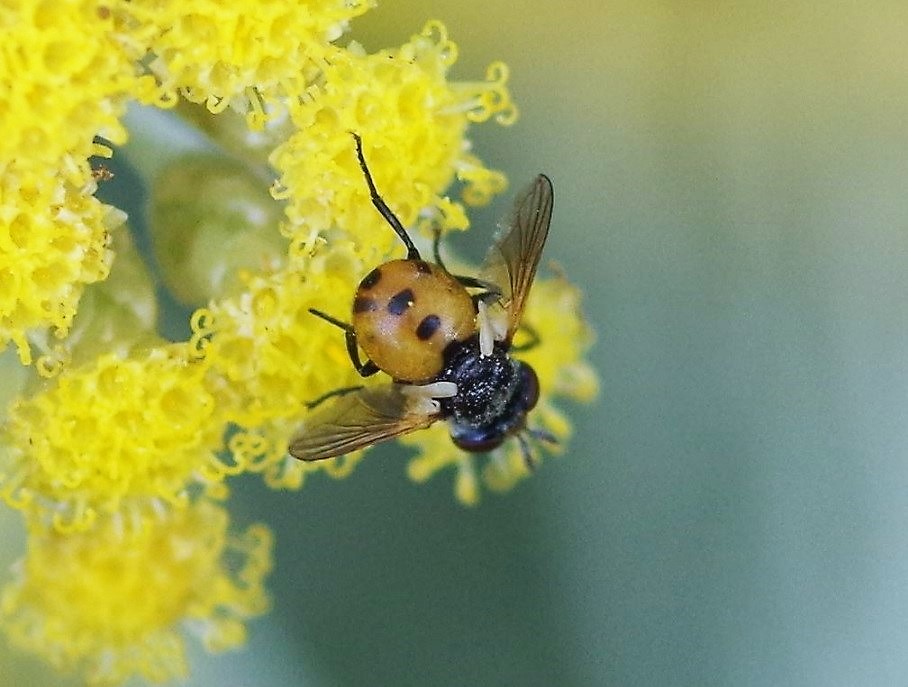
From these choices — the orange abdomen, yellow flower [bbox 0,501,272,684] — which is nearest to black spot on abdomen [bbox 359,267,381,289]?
the orange abdomen

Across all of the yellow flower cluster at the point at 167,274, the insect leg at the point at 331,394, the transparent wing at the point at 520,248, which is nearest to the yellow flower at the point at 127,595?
the yellow flower cluster at the point at 167,274

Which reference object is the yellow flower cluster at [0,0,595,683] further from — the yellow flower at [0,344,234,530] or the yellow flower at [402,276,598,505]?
the yellow flower at [402,276,598,505]

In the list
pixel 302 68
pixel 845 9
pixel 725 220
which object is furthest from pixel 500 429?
pixel 845 9

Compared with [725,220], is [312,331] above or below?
below

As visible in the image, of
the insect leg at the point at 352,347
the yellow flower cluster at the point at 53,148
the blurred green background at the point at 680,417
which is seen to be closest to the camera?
the yellow flower cluster at the point at 53,148

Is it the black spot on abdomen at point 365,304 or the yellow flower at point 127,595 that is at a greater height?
the black spot on abdomen at point 365,304

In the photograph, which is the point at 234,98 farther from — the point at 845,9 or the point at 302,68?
the point at 845,9

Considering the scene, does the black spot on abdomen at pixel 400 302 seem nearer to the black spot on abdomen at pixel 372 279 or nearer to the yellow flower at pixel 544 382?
the black spot on abdomen at pixel 372 279

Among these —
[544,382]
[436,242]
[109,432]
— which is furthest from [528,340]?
[109,432]
